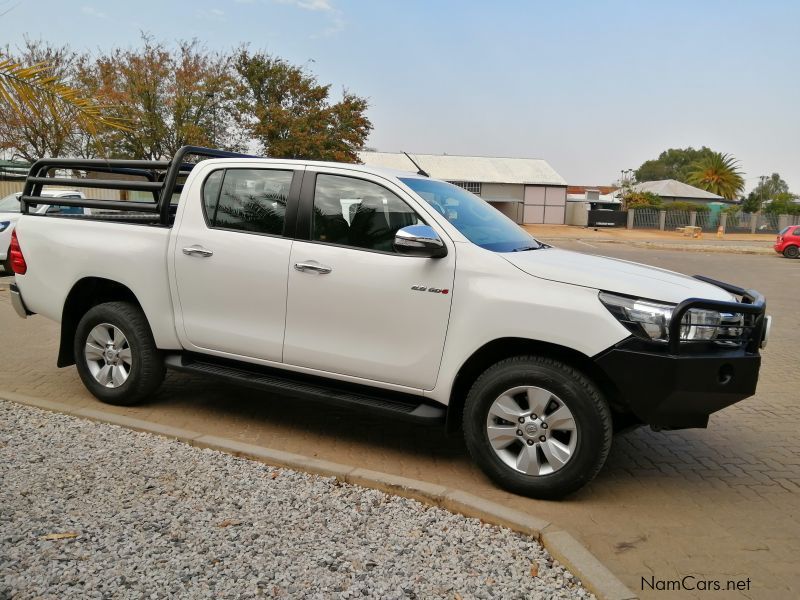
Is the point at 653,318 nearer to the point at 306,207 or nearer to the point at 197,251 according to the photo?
the point at 306,207

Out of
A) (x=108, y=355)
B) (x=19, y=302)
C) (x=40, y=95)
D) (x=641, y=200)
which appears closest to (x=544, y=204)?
(x=641, y=200)

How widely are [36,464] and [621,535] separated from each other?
341 cm

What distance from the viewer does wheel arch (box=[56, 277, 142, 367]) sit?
5.77 m

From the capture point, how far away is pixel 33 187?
6371 mm

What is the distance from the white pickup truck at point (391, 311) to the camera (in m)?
3.96

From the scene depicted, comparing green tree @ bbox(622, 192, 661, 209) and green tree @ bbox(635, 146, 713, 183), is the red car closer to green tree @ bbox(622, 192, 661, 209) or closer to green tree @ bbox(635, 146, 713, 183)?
green tree @ bbox(622, 192, 661, 209)

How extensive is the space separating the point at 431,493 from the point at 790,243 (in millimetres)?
30939

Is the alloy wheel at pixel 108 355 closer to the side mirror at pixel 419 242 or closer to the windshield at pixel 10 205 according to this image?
the side mirror at pixel 419 242

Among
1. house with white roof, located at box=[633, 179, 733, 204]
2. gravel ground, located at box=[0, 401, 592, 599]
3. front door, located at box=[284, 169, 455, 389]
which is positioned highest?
house with white roof, located at box=[633, 179, 733, 204]

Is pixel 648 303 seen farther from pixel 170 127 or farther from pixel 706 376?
pixel 170 127

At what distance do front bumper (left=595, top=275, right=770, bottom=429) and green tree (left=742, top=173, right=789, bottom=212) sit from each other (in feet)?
213

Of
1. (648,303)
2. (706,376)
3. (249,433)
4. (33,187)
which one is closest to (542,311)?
(648,303)

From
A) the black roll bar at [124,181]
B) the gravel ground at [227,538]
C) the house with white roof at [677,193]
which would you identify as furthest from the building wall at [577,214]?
the gravel ground at [227,538]

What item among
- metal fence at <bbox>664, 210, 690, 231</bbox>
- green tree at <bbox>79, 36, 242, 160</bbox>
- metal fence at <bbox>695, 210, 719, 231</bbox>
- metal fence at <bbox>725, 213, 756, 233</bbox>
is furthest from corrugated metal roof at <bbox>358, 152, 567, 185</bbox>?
green tree at <bbox>79, 36, 242, 160</bbox>
